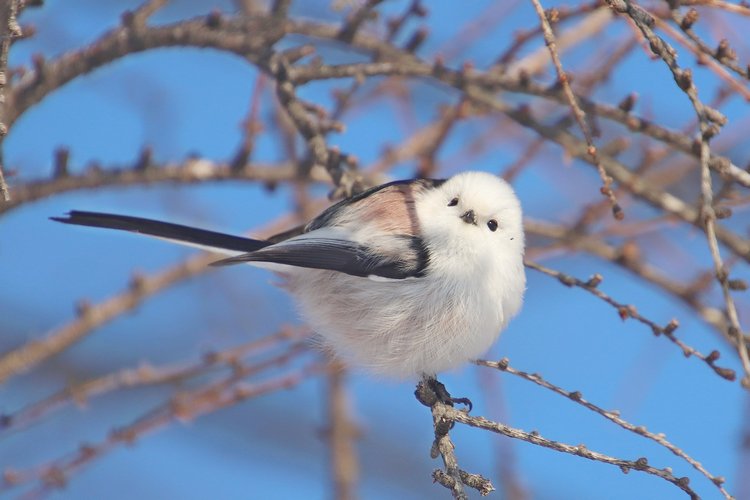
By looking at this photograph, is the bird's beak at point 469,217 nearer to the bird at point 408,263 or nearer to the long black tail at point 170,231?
the bird at point 408,263

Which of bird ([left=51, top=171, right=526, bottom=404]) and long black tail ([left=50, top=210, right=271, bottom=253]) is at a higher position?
bird ([left=51, top=171, right=526, bottom=404])

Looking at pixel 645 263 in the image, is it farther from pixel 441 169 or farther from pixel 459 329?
pixel 441 169

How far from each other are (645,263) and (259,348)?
45.6 inches

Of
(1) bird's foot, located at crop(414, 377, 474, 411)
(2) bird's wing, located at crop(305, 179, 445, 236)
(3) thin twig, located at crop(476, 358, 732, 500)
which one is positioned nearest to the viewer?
(3) thin twig, located at crop(476, 358, 732, 500)

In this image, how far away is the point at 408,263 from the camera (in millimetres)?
2250

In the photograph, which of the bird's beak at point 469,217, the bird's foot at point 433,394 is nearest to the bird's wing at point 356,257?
the bird's beak at point 469,217

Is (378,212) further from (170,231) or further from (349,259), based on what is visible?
(170,231)

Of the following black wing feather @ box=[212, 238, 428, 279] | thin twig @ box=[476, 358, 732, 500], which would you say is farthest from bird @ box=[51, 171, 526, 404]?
thin twig @ box=[476, 358, 732, 500]

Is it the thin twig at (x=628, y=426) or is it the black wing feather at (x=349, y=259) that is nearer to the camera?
the thin twig at (x=628, y=426)

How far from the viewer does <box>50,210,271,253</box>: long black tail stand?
7.19 feet

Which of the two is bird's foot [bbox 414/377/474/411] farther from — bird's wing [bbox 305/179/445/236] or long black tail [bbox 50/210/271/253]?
long black tail [bbox 50/210/271/253]

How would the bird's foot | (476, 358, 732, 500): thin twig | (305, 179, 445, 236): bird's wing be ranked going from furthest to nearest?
(305, 179, 445, 236): bird's wing, the bird's foot, (476, 358, 732, 500): thin twig

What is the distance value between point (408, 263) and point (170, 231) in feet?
2.16

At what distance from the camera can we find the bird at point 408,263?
7.31ft
